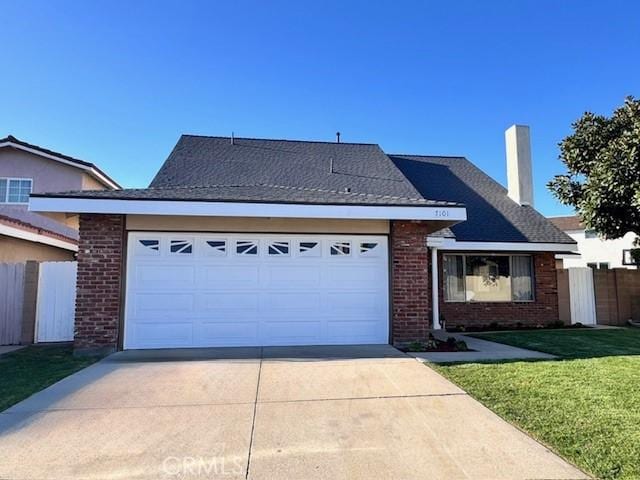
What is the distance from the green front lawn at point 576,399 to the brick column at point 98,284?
611 cm

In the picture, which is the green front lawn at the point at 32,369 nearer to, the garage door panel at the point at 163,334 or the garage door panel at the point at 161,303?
the garage door panel at the point at 163,334

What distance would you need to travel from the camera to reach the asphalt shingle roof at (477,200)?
42.8 feet

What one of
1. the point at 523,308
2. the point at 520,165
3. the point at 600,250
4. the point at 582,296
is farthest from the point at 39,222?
the point at 600,250

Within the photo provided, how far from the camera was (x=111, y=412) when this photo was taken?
4.60 meters

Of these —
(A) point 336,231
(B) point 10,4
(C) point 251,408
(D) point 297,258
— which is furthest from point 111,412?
(B) point 10,4

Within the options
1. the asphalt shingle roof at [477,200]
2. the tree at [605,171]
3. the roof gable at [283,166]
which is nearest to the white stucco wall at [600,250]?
the asphalt shingle roof at [477,200]

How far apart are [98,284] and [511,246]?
36.9 ft

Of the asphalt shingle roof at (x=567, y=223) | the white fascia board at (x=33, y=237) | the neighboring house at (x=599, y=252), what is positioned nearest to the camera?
the white fascia board at (x=33, y=237)

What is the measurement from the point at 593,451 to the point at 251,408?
3358mm

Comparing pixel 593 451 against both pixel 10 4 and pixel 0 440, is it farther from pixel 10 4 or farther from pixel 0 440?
pixel 10 4

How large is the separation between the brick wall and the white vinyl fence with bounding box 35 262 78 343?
33.2ft

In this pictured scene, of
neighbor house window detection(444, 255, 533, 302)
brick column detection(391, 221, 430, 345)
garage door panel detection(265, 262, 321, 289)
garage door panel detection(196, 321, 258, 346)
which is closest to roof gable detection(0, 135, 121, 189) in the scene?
garage door panel detection(196, 321, 258, 346)

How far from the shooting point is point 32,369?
264 inches

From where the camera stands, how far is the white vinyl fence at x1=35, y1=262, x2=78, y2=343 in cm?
943
